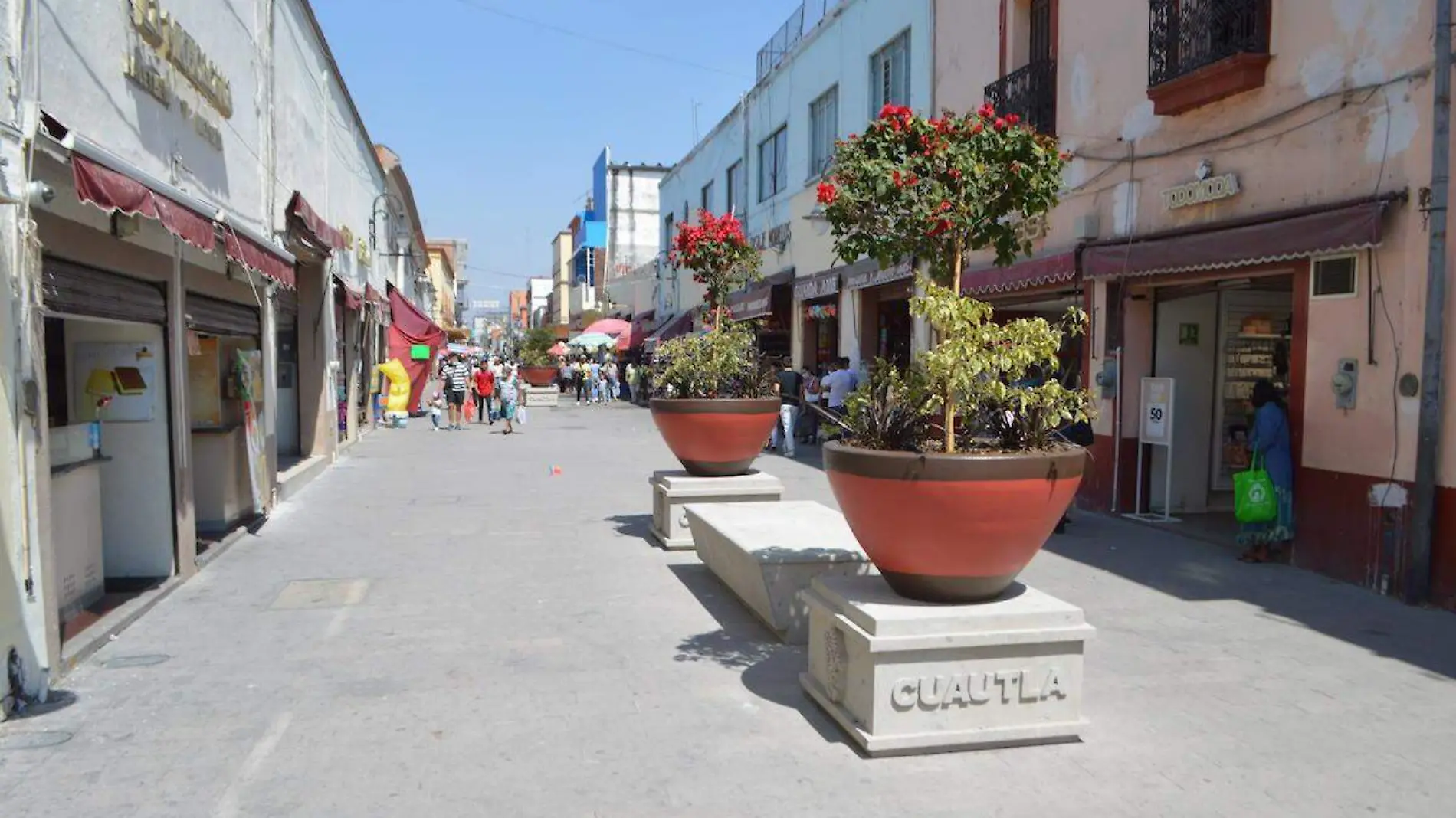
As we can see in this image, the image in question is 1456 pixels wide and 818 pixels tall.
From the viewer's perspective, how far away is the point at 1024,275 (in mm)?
11555

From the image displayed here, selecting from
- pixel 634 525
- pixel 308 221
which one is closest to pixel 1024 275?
pixel 634 525

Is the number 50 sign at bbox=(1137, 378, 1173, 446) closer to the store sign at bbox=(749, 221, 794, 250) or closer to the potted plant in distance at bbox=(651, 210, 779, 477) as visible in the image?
the potted plant in distance at bbox=(651, 210, 779, 477)

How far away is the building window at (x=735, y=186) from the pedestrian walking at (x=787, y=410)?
8298 mm

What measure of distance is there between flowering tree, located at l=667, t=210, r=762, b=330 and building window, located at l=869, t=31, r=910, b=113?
5.43 meters

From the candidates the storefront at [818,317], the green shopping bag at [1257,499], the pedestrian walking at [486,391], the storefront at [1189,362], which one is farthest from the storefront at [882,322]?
the pedestrian walking at [486,391]

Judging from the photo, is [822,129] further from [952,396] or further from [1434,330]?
[952,396]

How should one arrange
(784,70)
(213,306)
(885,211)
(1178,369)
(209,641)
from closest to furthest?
1. (885,211)
2. (209,641)
3. (213,306)
4. (1178,369)
5. (784,70)

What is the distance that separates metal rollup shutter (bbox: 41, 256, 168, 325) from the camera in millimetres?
5301

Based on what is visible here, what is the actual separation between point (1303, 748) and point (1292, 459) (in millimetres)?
4415

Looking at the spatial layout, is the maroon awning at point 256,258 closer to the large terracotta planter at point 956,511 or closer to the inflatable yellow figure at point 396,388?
the large terracotta planter at point 956,511

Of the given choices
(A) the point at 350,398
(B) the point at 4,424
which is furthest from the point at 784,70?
(B) the point at 4,424

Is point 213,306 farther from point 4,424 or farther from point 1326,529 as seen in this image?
point 1326,529

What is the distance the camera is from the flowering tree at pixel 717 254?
1112cm

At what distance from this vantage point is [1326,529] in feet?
25.6
